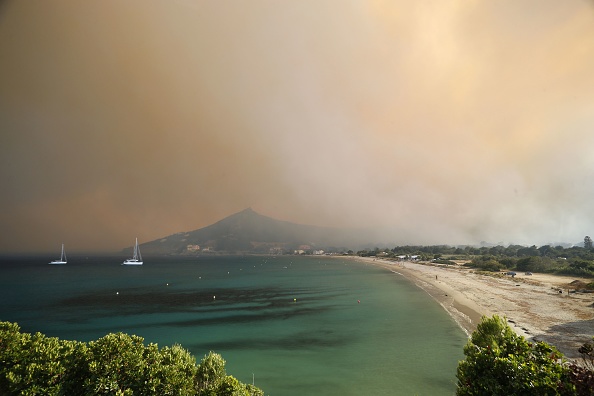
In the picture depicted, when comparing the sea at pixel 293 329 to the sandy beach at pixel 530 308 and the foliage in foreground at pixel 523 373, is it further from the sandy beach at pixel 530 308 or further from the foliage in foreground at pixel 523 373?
the foliage in foreground at pixel 523 373

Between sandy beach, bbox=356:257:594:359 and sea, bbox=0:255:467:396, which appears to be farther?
sandy beach, bbox=356:257:594:359

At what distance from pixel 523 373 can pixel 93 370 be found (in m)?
18.4

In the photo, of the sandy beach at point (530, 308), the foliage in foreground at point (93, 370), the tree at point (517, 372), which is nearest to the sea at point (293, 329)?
the sandy beach at point (530, 308)

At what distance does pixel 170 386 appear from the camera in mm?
14391

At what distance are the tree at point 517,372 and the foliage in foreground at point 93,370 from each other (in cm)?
1057

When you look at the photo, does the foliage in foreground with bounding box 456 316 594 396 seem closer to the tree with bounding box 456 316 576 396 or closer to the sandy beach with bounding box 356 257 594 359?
the tree with bounding box 456 316 576 396

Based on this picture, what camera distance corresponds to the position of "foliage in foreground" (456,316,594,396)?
11023 mm

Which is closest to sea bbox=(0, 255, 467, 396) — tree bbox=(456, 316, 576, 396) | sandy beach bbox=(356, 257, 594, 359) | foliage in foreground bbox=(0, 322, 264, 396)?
sandy beach bbox=(356, 257, 594, 359)

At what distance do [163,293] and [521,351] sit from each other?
9676 cm

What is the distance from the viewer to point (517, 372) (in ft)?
39.3

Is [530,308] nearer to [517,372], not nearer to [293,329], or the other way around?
[293,329]

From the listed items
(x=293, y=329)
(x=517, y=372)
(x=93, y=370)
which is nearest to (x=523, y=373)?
(x=517, y=372)

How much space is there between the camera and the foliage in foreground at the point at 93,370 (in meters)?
13.5

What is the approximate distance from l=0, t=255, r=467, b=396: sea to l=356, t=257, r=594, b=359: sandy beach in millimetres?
4474
